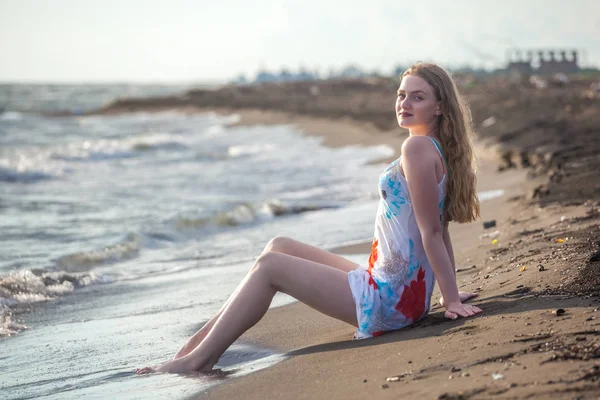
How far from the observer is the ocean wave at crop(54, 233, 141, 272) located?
7.66 m

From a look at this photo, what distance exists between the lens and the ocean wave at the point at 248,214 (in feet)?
32.4

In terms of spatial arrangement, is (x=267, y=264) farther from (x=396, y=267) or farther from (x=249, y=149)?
(x=249, y=149)

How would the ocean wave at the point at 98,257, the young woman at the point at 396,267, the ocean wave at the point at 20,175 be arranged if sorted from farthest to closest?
the ocean wave at the point at 20,175 → the ocean wave at the point at 98,257 → the young woman at the point at 396,267

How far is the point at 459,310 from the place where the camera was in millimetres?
3885

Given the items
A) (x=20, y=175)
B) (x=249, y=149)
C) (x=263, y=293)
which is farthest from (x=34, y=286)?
(x=249, y=149)

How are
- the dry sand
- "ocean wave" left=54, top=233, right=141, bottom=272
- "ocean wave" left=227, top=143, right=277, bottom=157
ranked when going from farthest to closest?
"ocean wave" left=227, top=143, right=277, bottom=157 < "ocean wave" left=54, top=233, right=141, bottom=272 < the dry sand

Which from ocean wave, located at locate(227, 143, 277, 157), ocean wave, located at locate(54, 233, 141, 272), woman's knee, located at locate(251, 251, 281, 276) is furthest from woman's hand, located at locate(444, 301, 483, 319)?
ocean wave, located at locate(227, 143, 277, 157)

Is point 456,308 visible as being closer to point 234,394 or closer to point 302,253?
point 302,253

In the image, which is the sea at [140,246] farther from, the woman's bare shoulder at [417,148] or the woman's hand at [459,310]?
the woman's bare shoulder at [417,148]

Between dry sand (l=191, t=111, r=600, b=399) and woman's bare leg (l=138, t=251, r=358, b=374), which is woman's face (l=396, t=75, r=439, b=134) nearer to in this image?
woman's bare leg (l=138, t=251, r=358, b=374)

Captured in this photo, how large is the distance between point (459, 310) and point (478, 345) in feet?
2.05

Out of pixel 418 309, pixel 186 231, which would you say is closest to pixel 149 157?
pixel 186 231

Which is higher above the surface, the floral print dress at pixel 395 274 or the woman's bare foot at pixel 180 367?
the floral print dress at pixel 395 274

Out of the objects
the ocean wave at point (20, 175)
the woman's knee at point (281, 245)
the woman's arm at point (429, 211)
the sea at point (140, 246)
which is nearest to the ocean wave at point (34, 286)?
the sea at point (140, 246)
